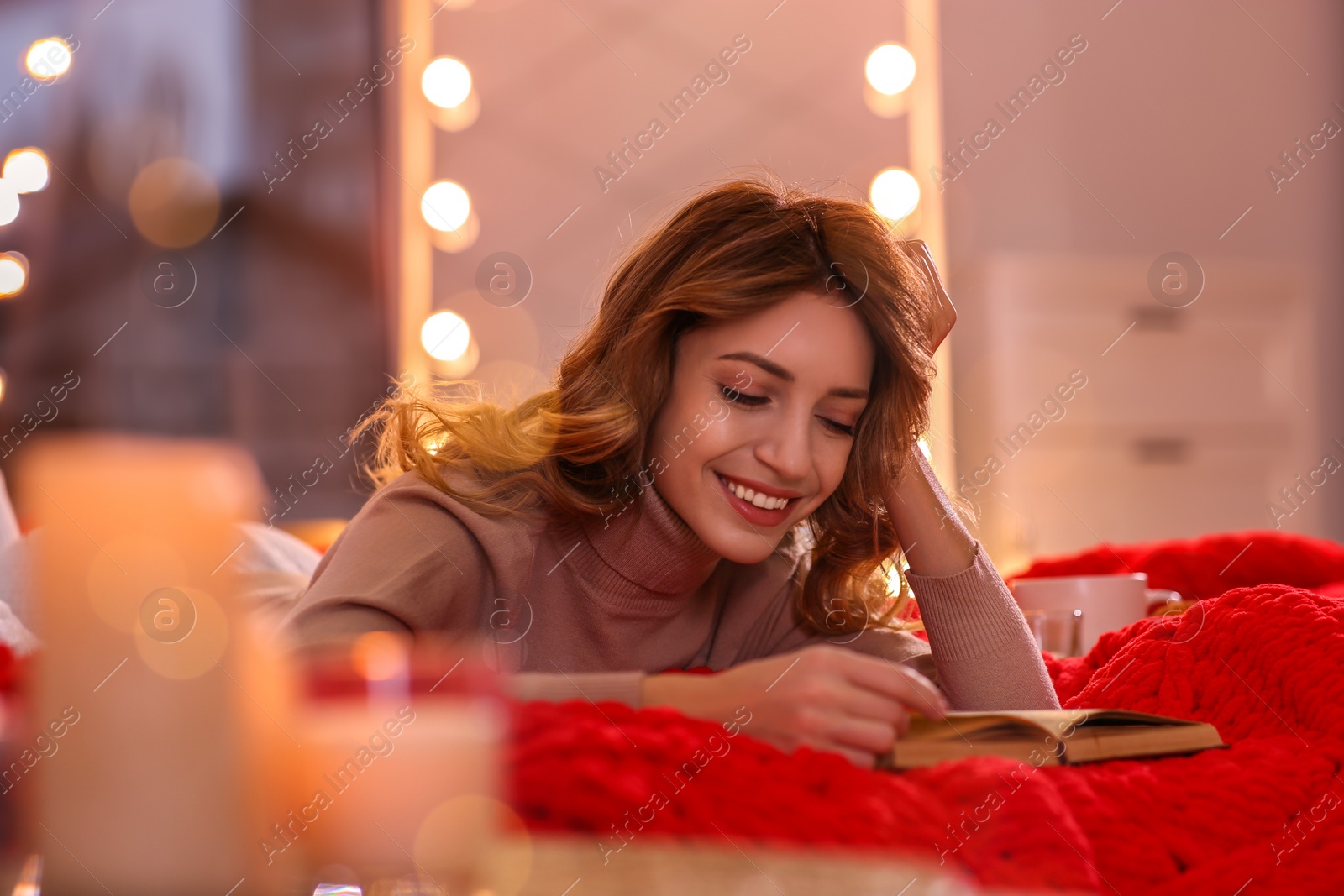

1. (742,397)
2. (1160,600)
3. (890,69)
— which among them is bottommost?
(1160,600)

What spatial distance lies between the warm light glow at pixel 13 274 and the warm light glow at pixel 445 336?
92 cm

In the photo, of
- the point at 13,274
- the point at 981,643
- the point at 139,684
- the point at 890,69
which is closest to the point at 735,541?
the point at 981,643

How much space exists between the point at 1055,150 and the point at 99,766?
11.1 feet

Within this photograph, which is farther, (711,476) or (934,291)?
(934,291)

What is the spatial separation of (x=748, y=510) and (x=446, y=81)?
2.25 meters

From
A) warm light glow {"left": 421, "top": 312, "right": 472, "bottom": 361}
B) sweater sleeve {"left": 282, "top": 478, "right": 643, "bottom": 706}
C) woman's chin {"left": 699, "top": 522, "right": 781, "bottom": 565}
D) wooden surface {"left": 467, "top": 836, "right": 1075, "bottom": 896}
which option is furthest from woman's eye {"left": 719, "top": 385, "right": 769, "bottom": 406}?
warm light glow {"left": 421, "top": 312, "right": 472, "bottom": 361}

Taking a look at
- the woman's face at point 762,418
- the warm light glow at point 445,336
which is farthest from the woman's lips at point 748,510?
the warm light glow at point 445,336

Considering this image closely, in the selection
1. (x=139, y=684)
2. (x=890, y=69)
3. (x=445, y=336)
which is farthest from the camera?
(x=890, y=69)

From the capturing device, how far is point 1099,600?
1.19 metres

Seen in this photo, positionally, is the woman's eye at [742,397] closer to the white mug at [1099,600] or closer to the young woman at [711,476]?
the young woman at [711,476]

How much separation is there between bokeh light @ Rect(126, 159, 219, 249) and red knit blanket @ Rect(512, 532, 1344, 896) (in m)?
2.42

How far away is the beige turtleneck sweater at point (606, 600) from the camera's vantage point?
36.8 inches

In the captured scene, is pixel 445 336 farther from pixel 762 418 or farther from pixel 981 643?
pixel 981 643

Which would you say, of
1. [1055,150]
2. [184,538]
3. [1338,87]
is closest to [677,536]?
[184,538]
